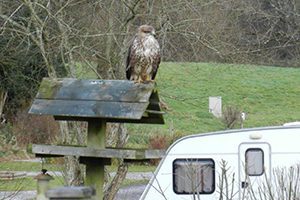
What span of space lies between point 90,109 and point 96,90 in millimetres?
176

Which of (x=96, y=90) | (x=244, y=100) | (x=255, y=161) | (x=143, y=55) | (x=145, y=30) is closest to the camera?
(x=96, y=90)

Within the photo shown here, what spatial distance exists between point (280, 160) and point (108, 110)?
16.3 ft

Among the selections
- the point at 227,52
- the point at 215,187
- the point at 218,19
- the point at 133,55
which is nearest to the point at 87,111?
the point at 133,55

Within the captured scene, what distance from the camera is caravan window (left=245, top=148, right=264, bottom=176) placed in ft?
34.0

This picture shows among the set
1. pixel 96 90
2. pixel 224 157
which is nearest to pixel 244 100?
pixel 224 157

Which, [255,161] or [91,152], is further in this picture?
[255,161]

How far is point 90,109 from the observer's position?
5.91m

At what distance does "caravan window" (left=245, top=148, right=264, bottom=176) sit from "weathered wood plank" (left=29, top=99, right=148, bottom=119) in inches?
189

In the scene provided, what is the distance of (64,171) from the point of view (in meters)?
11.1

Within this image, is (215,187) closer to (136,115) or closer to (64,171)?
(64,171)

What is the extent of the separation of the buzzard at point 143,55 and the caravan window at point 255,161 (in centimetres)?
282

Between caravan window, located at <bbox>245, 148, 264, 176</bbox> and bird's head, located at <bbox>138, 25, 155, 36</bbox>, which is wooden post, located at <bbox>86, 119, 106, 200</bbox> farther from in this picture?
caravan window, located at <bbox>245, 148, 264, 176</bbox>

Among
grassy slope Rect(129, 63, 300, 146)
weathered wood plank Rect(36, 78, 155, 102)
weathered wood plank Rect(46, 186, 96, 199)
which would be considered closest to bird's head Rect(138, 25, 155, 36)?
weathered wood plank Rect(36, 78, 155, 102)

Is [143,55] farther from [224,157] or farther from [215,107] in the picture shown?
[215,107]
